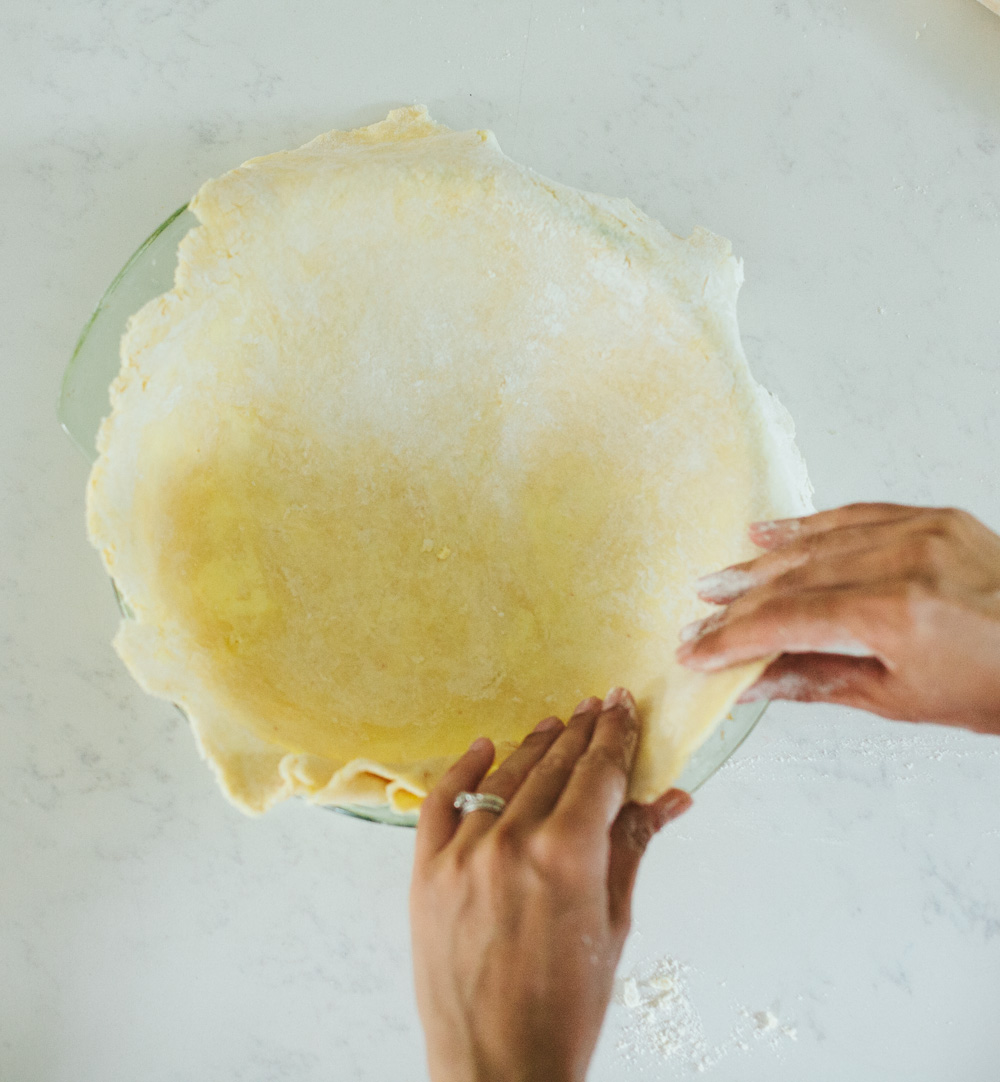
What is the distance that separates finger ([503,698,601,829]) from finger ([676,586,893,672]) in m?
0.17

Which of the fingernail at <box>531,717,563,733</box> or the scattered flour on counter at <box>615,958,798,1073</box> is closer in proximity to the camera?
the fingernail at <box>531,717,563,733</box>

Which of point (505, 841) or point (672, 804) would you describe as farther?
point (672, 804)

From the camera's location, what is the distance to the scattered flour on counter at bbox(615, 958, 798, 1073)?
4.05 feet

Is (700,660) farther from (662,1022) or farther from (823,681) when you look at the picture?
(662,1022)

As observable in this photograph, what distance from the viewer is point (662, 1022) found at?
1.24m

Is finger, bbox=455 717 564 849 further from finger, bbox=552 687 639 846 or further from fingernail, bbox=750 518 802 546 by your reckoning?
fingernail, bbox=750 518 802 546

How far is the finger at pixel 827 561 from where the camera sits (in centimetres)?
79

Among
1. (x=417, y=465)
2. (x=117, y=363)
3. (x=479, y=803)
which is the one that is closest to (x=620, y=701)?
(x=479, y=803)

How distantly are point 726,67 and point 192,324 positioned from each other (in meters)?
0.92

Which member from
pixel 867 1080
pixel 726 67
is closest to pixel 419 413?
pixel 726 67

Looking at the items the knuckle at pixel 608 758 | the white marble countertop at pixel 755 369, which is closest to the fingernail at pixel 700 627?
the knuckle at pixel 608 758

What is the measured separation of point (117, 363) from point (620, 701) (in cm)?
75

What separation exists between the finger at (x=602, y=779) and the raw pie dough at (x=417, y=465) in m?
0.02

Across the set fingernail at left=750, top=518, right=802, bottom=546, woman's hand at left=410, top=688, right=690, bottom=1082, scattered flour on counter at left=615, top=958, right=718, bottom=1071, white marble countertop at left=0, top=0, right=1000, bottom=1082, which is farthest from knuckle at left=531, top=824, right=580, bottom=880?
scattered flour on counter at left=615, top=958, right=718, bottom=1071
